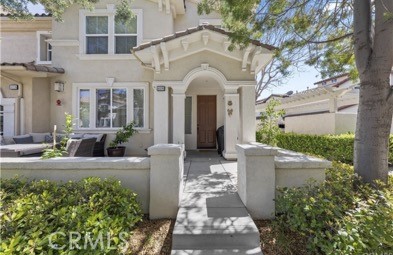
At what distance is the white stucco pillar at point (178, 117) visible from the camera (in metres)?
8.07

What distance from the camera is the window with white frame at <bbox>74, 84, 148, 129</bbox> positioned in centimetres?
999

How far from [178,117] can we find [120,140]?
9.32ft

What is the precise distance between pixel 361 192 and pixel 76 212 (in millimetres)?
4788

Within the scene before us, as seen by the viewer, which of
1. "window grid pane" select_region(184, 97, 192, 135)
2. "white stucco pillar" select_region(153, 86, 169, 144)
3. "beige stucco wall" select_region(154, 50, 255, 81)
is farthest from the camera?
"window grid pane" select_region(184, 97, 192, 135)

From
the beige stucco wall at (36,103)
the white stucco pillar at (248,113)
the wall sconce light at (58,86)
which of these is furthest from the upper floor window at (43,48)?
the white stucco pillar at (248,113)

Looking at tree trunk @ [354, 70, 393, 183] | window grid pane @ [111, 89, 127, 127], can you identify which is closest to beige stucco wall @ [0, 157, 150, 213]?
tree trunk @ [354, 70, 393, 183]

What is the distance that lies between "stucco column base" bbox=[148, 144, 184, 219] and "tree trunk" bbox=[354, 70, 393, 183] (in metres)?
3.67

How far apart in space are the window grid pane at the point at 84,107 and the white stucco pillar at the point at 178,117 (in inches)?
179

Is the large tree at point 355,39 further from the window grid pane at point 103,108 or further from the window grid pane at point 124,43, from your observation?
the window grid pane at point 103,108

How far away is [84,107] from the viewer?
33.2ft

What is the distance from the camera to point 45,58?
10914 millimetres

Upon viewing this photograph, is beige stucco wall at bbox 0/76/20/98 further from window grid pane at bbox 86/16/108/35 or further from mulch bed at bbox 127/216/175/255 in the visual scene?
mulch bed at bbox 127/216/175/255

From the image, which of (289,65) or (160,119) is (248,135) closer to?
(289,65)

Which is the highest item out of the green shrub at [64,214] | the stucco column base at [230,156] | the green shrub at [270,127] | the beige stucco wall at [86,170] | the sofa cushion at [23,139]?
the green shrub at [270,127]
